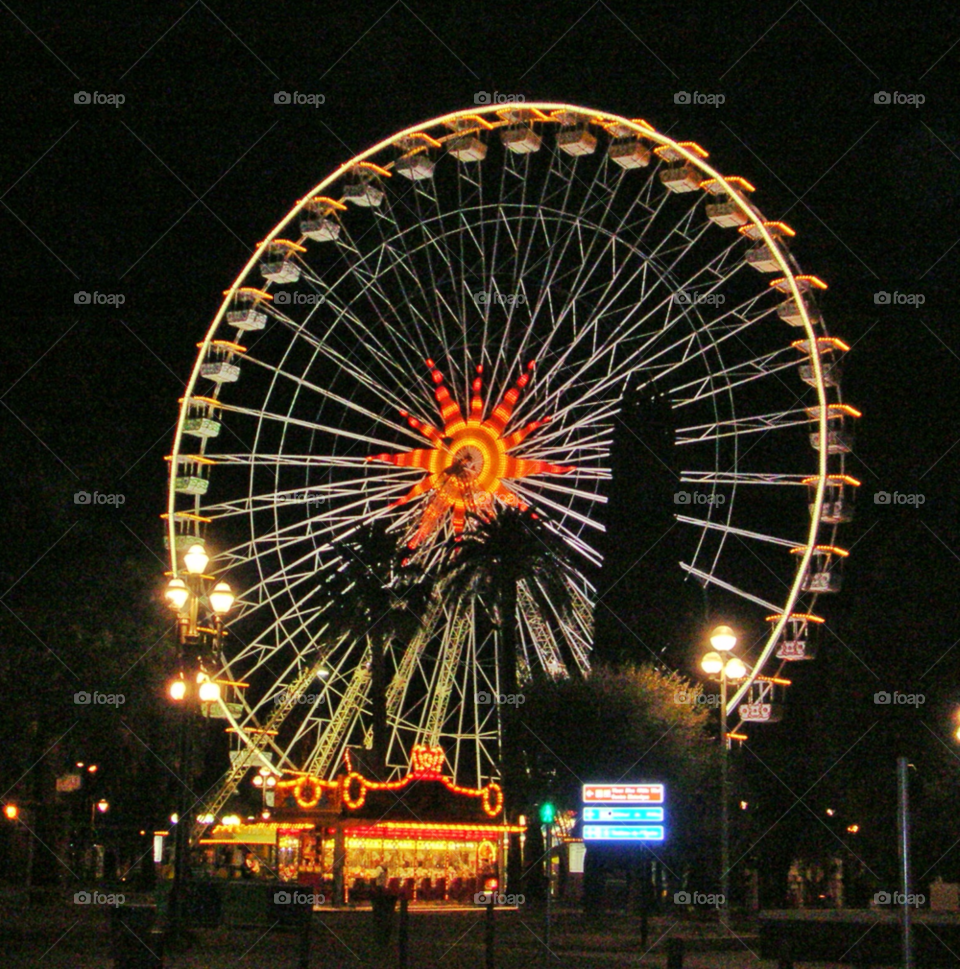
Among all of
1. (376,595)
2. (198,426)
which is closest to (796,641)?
(376,595)

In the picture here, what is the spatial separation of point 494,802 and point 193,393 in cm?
1794

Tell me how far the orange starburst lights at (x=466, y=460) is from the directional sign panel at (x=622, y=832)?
44.0 ft

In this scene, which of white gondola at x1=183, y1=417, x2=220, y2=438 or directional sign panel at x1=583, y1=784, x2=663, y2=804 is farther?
white gondola at x1=183, y1=417, x2=220, y2=438

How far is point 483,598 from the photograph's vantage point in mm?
39500

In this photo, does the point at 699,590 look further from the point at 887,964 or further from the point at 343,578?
the point at 887,964

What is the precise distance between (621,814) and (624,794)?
0.30 metres

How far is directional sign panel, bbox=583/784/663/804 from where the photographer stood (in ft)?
76.0

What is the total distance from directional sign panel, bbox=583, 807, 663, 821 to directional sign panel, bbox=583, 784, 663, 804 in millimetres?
104

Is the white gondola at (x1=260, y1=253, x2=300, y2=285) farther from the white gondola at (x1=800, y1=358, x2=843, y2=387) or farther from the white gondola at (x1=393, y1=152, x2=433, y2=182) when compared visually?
the white gondola at (x1=800, y1=358, x2=843, y2=387)

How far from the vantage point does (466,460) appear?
35438 millimetres

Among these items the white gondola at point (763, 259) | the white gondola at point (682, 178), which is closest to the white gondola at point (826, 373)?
the white gondola at point (763, 259)

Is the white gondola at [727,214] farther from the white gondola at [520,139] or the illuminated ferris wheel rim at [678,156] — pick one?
the white gondola at [520,139]

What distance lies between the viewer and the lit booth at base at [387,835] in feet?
147

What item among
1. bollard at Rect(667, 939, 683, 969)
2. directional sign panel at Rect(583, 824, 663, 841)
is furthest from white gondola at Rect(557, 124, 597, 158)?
bollard at Rect(667, 939, 683, 969)
